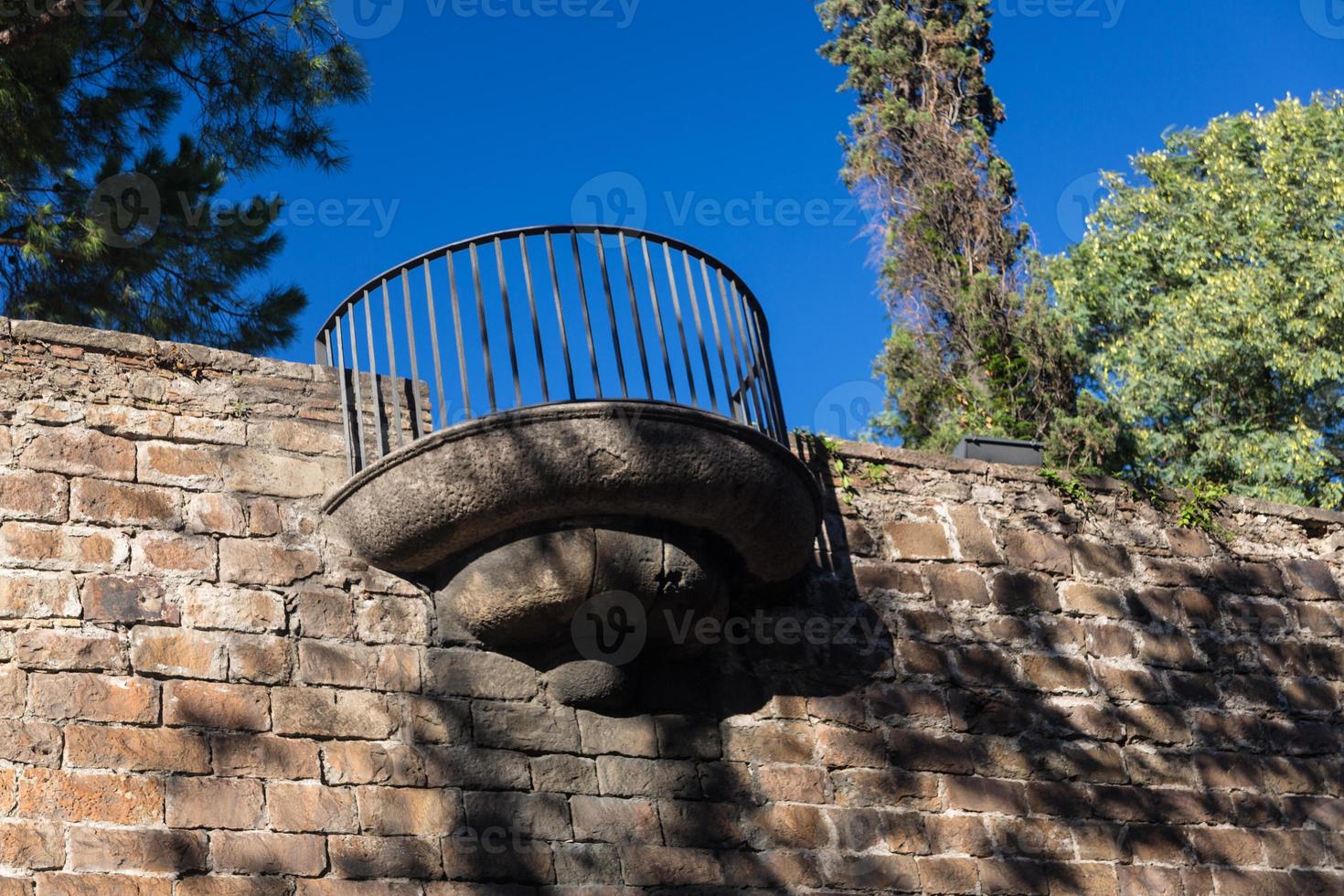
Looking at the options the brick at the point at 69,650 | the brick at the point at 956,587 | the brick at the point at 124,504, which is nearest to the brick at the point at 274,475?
the brick at the point at 124,504

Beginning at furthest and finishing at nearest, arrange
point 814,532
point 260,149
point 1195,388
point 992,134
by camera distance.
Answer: point 992,134
point 1195,388
point 260,149
point 814,532

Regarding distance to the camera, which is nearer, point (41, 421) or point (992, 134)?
point (41, 421)

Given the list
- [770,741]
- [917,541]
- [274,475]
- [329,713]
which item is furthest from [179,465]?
[917,541]

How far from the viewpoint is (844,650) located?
17.2ft

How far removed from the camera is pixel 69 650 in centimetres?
427

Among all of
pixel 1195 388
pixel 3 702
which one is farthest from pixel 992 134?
pixel 3 702

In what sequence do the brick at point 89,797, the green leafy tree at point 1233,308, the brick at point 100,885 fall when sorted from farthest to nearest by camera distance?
the green leafy tree at point 1233,308, the brick at point 89,797, the brick at point 100,885

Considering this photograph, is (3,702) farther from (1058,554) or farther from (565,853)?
(1058,554)

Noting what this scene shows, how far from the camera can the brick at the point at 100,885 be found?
3907mm

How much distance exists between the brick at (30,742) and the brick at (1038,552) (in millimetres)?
3236

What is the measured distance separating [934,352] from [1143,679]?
8.03 m

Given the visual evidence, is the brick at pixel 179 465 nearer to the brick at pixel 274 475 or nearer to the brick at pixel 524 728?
the brick at pixel 274 475

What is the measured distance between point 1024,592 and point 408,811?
239cm

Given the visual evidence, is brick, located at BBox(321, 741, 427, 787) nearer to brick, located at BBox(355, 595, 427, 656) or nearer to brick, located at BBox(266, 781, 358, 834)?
brick, located at BBox(266, 781, 358, 834)
